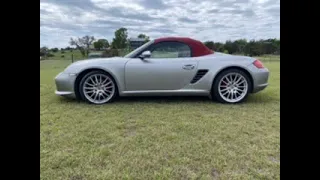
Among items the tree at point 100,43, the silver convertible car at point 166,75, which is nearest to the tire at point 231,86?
the silver convertible car at point 166,75

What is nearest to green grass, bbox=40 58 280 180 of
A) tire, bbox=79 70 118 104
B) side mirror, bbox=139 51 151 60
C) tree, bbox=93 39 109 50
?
tire, bbox=79 70 118 104

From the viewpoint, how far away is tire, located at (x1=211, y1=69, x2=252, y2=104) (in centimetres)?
374

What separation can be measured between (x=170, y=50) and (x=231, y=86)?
3.74ft

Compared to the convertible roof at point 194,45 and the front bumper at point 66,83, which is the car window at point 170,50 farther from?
the front bumper at point 66,83

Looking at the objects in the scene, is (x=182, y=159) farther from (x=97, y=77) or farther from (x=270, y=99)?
(x=270, y=99)

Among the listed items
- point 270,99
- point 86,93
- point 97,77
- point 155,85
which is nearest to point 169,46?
point 155,85

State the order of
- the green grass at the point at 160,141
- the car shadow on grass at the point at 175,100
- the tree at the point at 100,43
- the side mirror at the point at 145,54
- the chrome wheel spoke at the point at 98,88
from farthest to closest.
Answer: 1. the tree at the point at 100,43
2. the car shadow on grass at the point at 175,100
3. the chrome wheel spoke at the point at 98,88
4. the side mirror at the point at 145,54
5. the green grass at the point at 160,141

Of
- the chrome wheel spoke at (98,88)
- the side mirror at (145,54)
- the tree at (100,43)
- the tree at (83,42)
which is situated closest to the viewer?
the side mirror at (145,54)

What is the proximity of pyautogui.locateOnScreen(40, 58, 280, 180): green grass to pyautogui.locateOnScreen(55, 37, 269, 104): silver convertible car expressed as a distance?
23cm

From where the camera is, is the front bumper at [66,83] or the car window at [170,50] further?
the car window at [170,50]

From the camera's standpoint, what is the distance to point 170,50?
3.79 m

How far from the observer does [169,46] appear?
380cm

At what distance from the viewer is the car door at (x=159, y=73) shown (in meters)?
3.66
